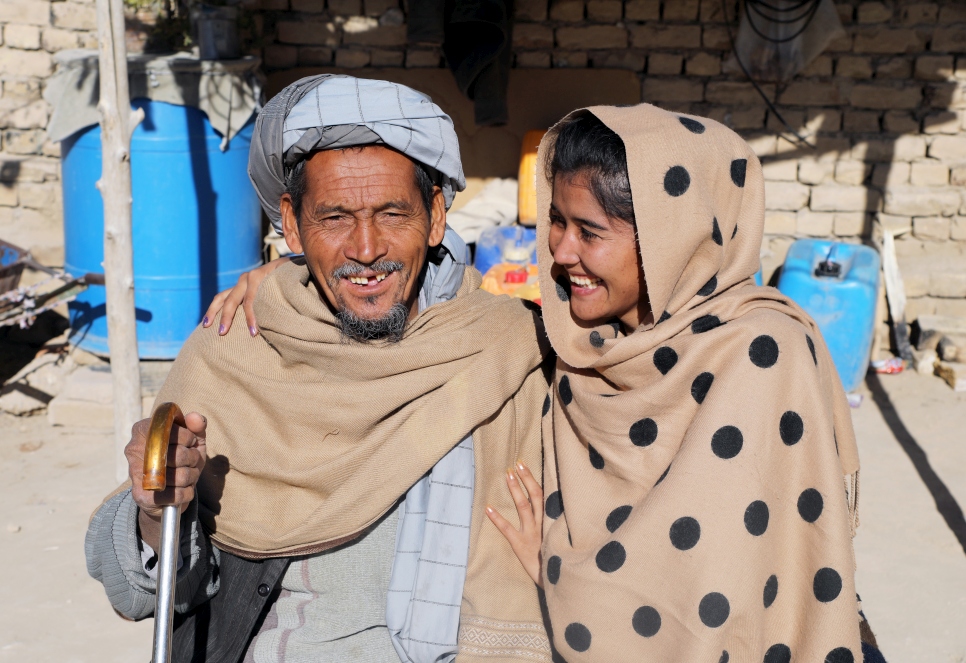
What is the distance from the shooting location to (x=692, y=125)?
1.94 meters

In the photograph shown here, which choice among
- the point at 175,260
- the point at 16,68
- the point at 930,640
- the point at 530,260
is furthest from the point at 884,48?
the point at 16,68

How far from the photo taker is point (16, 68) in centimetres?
622

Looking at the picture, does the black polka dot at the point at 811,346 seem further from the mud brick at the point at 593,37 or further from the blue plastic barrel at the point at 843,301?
the mud brick at the point at 593,37

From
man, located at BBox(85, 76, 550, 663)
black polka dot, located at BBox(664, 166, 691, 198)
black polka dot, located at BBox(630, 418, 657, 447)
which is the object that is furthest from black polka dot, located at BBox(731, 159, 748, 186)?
man, located at BBox(85, 76, 550, 663)

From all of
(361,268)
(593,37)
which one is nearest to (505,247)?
(593,37)

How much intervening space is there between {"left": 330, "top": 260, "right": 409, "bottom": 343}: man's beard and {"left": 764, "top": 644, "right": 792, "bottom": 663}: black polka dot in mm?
1043

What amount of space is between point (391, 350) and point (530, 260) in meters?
4.27

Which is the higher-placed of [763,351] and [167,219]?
[763,351]

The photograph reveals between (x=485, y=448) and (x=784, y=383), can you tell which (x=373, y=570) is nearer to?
(x=485, y=448)

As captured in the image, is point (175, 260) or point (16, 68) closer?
point (175, 260)

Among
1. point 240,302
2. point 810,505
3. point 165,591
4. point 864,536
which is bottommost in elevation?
point 864,536

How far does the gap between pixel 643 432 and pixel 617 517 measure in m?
0.18

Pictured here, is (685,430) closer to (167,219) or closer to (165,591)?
(165,591)

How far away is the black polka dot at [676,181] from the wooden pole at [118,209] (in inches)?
119
